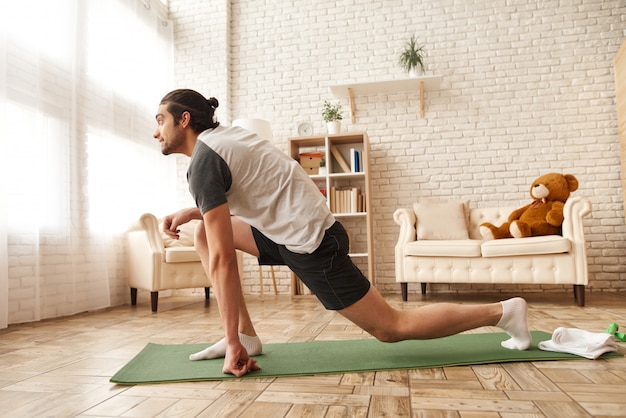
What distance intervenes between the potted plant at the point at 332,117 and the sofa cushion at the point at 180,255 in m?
1.75

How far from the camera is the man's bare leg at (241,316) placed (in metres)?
1.74

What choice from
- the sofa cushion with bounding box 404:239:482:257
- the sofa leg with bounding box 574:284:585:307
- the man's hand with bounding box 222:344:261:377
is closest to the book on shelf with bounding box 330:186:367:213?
the sofa cushion with bounding box 404:239:482:257

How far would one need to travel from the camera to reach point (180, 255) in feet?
11.6

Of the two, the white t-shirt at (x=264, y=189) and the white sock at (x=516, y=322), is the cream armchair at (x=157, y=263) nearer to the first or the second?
the white t-shirt at (x=264, y=189)

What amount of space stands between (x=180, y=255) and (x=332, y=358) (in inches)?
83.7

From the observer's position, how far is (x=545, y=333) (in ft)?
6.94

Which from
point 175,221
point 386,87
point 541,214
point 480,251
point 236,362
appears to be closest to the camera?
point 236,362

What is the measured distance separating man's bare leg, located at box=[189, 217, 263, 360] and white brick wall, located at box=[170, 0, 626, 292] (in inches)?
114

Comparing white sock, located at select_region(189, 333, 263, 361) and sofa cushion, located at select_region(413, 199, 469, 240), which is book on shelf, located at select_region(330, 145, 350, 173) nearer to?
sofa cushion, located at select_region(413, 199, 469, 240)

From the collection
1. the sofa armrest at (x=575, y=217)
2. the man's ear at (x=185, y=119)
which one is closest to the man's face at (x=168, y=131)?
the man's ear at (x=185, y=119)

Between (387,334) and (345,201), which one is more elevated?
(345,201)

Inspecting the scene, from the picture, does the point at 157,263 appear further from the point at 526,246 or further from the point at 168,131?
the point at 526,246

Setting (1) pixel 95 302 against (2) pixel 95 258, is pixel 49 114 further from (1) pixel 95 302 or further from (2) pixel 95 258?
(1) pixel 95 302

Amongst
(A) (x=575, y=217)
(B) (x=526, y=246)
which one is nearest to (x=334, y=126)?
(B) (x=526, y=246)
